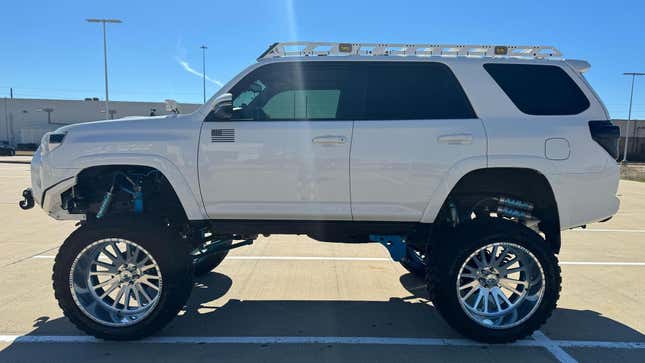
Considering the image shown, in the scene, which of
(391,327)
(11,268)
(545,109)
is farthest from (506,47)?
(11,268)

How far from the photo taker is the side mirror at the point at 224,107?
10.7ft

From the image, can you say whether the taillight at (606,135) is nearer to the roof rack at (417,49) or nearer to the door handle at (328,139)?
the roof rack at (417,49)

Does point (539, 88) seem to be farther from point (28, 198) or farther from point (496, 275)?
point (28, 198)

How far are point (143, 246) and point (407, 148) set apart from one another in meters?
2.27

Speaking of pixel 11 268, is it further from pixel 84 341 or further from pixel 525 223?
pixel 525 223

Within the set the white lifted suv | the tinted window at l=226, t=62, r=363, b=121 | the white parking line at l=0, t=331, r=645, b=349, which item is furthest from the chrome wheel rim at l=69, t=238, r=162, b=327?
the tinted window at l=226, t=62, r=363, b=121

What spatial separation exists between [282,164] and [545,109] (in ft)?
7.33

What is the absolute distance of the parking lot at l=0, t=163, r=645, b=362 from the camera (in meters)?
3.13

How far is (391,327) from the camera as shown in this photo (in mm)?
3574

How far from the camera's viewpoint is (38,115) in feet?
169

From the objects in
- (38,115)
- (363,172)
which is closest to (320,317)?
(363,172)

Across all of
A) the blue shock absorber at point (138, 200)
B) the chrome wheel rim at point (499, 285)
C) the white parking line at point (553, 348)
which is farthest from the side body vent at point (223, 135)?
the white parking line at point (553, 348)

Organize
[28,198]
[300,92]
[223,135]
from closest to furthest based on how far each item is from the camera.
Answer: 1. [223,135]
2. [300,92]
3. [28,198]

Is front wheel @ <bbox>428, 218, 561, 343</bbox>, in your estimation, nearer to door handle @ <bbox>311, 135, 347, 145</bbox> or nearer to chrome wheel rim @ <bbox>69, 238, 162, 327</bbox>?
door handle @ <bbox>311, 135, 347, 145</bbox>
